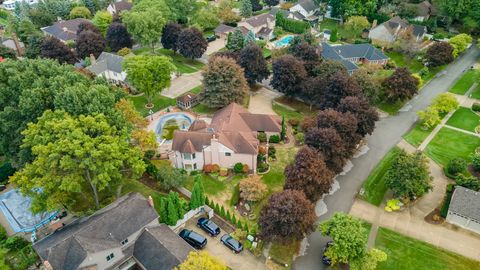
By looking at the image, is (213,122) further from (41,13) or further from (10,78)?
(41,13)

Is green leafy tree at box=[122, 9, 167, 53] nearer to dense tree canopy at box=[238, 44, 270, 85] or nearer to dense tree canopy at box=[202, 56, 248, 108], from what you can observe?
dense tree canopy at box=[238, 44, 270, 85]

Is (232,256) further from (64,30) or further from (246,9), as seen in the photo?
(246,9)

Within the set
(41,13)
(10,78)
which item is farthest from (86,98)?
(41,13)

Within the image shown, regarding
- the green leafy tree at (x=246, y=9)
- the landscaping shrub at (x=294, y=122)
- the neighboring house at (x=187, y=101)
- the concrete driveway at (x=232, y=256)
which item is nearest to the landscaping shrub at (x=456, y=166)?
the landscaping shrub at (x=294, y=122)

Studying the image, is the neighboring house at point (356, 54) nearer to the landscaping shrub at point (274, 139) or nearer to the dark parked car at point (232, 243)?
the landscaping shrub at point (274, 139)

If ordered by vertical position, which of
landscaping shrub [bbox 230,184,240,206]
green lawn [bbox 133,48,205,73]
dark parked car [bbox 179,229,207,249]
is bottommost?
green lawn [bbox 133,48,205,73]

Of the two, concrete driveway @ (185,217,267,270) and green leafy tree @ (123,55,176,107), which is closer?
concrete driveway @ (185,217,267,270)

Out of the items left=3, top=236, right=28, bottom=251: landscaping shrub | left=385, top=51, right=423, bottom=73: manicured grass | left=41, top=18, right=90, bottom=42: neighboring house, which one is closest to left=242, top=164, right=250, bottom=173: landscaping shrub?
left=3, top=236, right=28, bottom=251: landscaping shrub
